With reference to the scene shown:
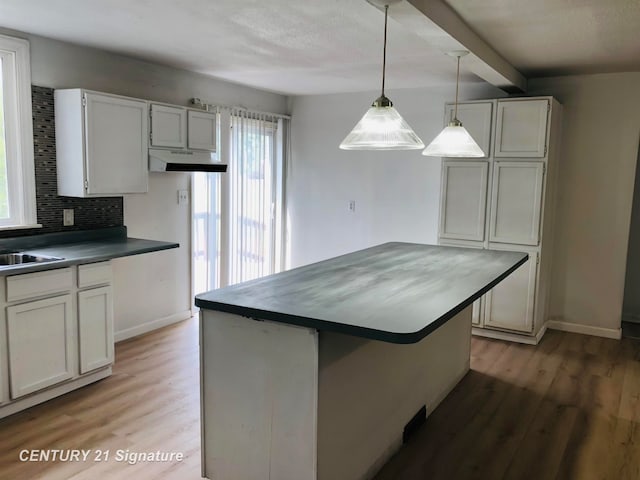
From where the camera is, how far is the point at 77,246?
3.60 m

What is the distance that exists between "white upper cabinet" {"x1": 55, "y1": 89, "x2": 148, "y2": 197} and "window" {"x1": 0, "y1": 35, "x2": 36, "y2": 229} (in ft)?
0.67

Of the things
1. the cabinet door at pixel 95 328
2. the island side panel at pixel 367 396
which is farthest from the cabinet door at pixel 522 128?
the cabinet door at pixel 95 328

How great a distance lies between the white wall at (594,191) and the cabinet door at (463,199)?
817 mm

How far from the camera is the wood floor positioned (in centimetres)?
254

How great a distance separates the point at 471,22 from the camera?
289cm

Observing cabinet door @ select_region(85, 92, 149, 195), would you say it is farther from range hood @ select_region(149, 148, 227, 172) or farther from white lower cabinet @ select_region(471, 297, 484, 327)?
white lower cabinet @ select_region(471, 297, 484, 327)

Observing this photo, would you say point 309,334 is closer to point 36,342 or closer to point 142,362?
point 36,342

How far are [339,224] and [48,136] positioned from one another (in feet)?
10.3

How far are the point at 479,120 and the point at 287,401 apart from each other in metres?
3.27

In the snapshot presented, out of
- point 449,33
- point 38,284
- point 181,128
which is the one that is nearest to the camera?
point 449,33

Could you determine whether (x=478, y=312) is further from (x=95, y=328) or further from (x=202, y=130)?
(x=95, y=328)

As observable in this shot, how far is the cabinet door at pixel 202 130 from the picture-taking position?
4.36 meters

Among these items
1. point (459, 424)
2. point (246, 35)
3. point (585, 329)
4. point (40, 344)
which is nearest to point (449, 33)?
point (246, 35)

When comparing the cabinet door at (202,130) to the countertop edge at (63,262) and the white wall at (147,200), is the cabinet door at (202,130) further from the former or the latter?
the countertop edge at (63,262)
